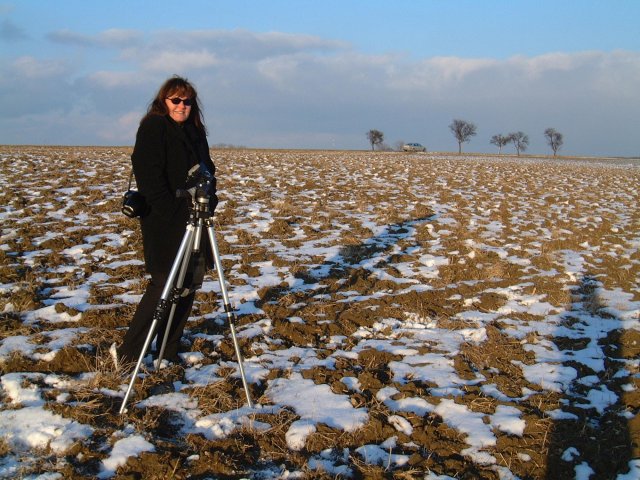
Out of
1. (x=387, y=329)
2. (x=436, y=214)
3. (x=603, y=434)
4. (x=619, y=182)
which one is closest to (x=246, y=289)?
(x=387, y=329)

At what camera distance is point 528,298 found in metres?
6.09

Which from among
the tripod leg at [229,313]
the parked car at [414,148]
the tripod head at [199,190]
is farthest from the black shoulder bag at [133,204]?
the parked car at [414,148]

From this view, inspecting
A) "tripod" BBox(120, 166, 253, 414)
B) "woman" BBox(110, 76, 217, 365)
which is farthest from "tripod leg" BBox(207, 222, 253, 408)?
"woman" BBox(110, 76, 217, 365)

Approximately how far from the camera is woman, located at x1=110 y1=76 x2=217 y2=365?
365 cm

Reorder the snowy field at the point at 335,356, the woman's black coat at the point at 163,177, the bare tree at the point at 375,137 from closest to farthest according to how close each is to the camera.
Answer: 1. the snowy field at the point at 335,356
2. the woman's black coat at the point at 163,177
3. the bare tree at the point at 375,137

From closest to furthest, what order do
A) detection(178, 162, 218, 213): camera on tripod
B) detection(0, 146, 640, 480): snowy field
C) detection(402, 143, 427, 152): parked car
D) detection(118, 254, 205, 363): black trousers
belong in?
detection(0, 146, 640, 480): snowy field < detection(178, 162, 218, 213): camera on tripod < detection(118, 254, 205, 363): black trousers < detection(402, 143, 427, 152): parked car

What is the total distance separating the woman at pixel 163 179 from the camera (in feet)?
12.0

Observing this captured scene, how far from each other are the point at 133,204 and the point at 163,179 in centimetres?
32

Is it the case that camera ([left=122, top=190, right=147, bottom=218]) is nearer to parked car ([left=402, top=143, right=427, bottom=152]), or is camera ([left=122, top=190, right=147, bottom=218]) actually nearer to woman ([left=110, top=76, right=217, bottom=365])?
woman ([left=110, top=76, right=217, bottom=365])

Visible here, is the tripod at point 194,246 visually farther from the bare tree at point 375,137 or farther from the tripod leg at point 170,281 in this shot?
the bare tree at point 375,137

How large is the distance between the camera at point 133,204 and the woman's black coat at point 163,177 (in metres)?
0.06

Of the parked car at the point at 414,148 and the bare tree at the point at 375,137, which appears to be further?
the bare tree at the point at 375,137

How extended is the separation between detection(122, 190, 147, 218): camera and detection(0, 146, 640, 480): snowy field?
4.01 feet

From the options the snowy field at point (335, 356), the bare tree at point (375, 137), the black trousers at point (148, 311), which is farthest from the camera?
the bare tree at point (375, 137)
